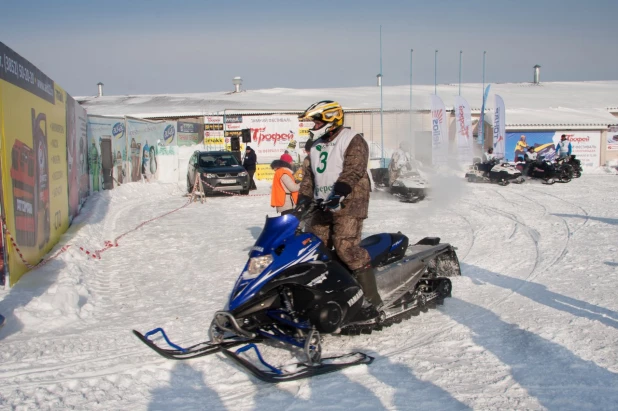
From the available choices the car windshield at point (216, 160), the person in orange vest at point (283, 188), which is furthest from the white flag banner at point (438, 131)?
the person in orange vest at point (283, 188)

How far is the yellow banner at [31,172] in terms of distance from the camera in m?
6.66

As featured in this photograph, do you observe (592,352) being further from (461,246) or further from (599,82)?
(599,82)

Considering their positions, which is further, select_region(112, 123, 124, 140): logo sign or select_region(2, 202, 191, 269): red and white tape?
select_region(112, 123, 124, 140): logo sign

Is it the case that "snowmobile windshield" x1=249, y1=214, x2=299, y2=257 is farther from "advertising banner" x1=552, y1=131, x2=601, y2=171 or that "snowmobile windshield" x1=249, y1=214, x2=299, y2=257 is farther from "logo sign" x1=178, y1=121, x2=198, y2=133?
"advertising banner" x1=552, y1=131, x2=601, y2=171

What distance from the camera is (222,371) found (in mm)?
4344

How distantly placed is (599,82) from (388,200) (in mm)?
47195

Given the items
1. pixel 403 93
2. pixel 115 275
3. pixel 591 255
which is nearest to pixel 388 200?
pixel 591 255

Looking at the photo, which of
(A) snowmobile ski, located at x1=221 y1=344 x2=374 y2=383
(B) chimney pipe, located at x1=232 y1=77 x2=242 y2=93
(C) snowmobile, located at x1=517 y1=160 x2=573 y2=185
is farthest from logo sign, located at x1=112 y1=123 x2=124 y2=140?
(B) chimney pipe, located at x1=232 y1=77 x2=242 y2=93

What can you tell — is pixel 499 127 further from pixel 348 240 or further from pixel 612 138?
pixel 348 240

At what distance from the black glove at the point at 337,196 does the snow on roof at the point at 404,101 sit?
1127 inches

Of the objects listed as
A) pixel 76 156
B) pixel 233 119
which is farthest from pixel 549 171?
pixel 233 119

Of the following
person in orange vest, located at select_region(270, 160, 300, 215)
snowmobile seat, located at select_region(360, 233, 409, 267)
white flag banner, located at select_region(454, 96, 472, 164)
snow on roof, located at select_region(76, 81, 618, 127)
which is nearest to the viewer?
snowmobile seat, located at select_region(360, 233, 409, 267)

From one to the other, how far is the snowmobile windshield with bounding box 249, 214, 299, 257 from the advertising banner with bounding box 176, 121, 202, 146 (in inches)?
974

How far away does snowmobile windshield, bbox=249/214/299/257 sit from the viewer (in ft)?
14.4
